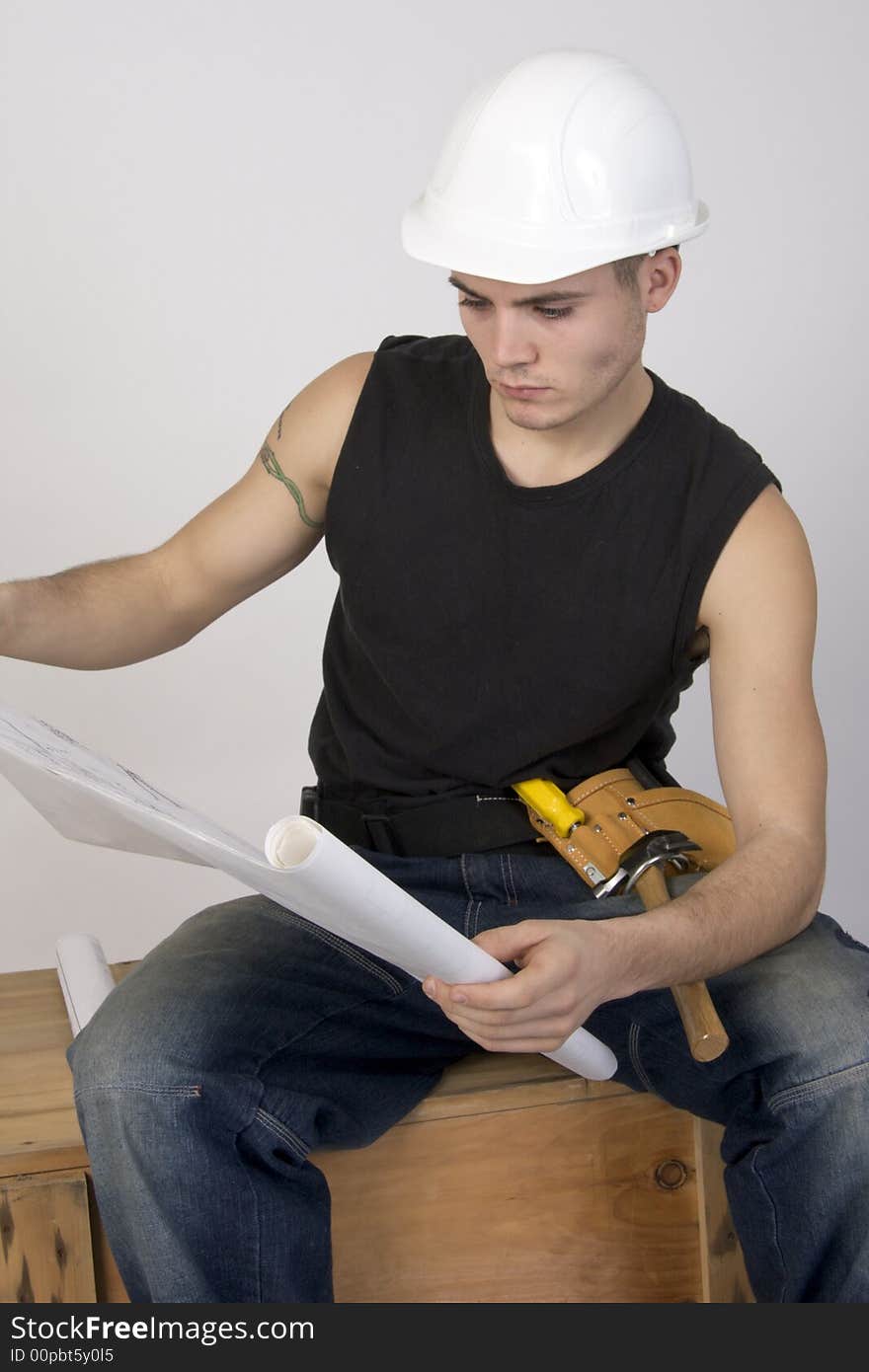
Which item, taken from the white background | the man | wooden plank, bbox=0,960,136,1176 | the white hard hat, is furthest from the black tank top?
the white background

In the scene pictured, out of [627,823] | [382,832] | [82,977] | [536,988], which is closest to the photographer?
[536,988]

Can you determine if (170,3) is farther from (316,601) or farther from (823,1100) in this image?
(823,1100)

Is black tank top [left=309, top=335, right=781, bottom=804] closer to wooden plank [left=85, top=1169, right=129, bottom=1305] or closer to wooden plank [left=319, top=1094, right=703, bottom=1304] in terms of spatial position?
wooden plank [left=319, top=1094, right=703, bottom=1304]

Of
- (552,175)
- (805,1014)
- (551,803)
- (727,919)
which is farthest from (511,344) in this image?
(805,1014)

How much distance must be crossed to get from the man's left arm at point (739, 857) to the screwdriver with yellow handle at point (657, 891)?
1.1 inches

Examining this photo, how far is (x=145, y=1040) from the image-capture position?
188 cm

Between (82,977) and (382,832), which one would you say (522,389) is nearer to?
(382,832)

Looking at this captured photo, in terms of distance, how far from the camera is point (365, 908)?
1.62 metres

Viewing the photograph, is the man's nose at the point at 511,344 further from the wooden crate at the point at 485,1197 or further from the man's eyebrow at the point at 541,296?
the wooden crate at the point at 485,1197

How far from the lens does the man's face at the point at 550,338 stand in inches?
81.3

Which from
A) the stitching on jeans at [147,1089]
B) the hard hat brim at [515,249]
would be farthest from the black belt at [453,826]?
the hard hat brim at [515,249]

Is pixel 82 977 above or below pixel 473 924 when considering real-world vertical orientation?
below

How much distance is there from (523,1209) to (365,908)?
2.51ft

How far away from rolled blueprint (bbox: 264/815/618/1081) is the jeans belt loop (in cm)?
51
